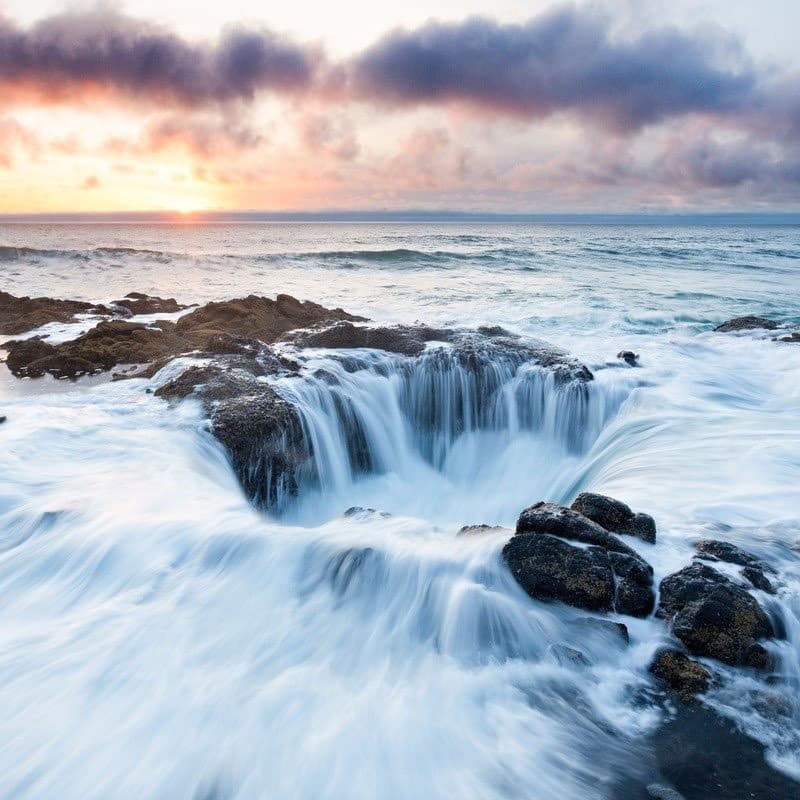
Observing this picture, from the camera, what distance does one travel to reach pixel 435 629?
12.8ft

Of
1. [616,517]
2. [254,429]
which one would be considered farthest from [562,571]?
[254,429]

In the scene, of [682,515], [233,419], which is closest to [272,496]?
[233,419]

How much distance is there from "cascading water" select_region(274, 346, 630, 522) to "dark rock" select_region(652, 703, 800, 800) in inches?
152

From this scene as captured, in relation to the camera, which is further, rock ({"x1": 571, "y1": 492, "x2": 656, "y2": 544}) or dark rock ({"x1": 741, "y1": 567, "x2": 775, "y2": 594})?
rock ({"x1": 571, "y1": 492, "x2": 656, "y2": 544})

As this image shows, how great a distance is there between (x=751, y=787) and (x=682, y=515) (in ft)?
8.30

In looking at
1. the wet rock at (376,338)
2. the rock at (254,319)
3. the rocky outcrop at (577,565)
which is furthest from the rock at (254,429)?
the rock at (254,319)

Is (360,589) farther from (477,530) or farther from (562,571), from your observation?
(562,571)

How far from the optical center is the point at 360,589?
13.9 feet

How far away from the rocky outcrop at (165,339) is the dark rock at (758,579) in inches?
274

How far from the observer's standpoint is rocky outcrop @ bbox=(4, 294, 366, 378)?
9.11 metres

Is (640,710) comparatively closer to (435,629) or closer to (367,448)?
(435,629)

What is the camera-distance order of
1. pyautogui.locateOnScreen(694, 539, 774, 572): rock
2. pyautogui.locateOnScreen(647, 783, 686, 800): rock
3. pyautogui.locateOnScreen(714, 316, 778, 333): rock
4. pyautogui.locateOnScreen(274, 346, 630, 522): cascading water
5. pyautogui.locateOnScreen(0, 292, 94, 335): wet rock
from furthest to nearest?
pyautogui.locateOnScreen(714, 316, 778, 333): rock
pyautogui.locateOnScreen(0, 292, 94, 335): wet rock
pyautogui.locateOnScreen(274, 346, 630, 522): cascading water
pyautogui.locateOnScreen(694, 539, 774, 572): rock
pyautogui.locateOnScreen(647, 783, 686, 800): rock

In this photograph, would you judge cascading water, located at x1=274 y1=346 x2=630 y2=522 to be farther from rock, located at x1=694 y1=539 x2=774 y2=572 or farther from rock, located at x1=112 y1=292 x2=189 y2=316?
rock, located at x1=112 y1=292 x2=189 y2=316

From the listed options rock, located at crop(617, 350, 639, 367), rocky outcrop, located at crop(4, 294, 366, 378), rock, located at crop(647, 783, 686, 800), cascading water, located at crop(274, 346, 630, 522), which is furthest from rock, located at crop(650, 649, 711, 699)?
rock, located at crop(617, 350, 639, 367)
